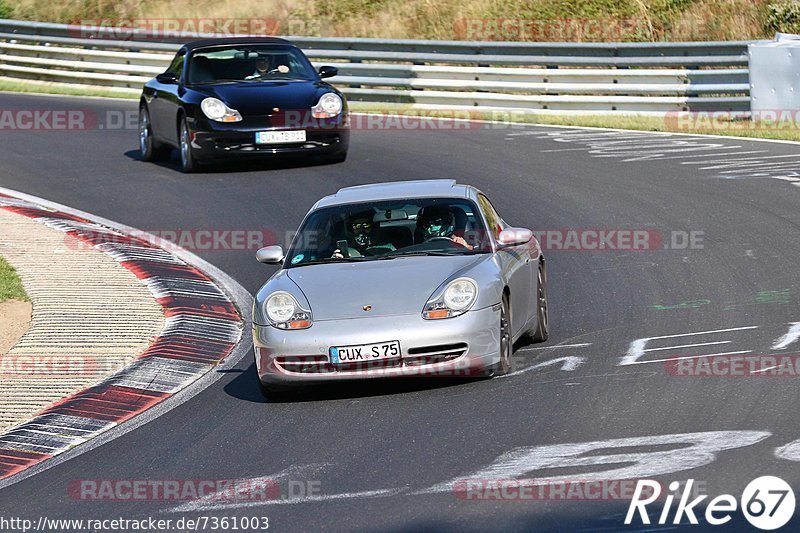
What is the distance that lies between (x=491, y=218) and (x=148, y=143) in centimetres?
1084

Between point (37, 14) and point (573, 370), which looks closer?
point (573, 370)

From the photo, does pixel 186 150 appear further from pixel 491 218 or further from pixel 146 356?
pixel 491 218

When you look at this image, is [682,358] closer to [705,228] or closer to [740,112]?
[705,228]

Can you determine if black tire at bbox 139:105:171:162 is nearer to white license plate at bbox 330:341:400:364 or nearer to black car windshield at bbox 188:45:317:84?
black car windshield at bbox 188:45:317:84

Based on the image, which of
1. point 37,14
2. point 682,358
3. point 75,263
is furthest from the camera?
point 37,14

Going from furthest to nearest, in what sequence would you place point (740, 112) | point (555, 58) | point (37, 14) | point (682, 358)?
point (37, 14)
point (555, 58)
point (740, 112)
point (682, 358)

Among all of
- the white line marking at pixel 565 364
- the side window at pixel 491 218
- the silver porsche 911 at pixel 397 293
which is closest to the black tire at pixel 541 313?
the silver porsche 911 at pixel 397 293

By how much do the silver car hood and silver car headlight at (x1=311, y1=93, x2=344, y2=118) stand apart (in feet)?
28.8

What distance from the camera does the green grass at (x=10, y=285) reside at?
39.0 feet

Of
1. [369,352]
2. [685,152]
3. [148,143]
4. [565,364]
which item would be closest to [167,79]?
[148,143]

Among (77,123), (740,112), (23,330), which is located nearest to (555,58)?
(740,112)

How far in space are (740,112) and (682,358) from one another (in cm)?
1228

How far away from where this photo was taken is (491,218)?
33.0 ft

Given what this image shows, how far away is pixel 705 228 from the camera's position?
14086mm
